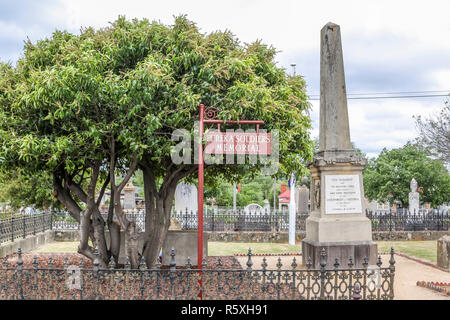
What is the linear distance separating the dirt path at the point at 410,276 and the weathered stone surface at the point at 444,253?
228 millimetres

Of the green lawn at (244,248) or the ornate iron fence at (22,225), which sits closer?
the ornate iron fence at (22,225)

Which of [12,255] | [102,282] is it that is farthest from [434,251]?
[12,255]

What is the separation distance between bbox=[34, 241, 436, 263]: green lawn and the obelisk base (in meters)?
4.39

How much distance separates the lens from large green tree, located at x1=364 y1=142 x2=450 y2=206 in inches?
1362

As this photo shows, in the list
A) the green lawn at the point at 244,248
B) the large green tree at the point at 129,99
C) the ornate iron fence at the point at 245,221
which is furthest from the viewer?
the ornate iron fence at the point at 245,221

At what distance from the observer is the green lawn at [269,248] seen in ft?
50.0

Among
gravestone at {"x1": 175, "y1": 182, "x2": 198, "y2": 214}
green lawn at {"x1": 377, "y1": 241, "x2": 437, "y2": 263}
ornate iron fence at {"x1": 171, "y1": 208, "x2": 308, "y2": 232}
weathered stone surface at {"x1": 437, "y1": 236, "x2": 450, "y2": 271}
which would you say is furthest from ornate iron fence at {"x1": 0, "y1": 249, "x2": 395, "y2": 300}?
gravestone at {"x1": 175, "y1": 182, "x2": 198, "y2": 214}

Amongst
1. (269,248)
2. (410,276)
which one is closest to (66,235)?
(269,248)

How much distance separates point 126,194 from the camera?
28422 mm

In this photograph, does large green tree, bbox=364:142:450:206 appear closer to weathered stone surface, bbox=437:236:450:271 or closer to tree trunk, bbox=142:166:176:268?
weathered stone surface, bbox=437:236:450:271

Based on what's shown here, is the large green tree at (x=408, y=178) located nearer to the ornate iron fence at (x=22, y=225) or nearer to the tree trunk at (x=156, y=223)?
the ornate iron fence at (x=22, y=225)

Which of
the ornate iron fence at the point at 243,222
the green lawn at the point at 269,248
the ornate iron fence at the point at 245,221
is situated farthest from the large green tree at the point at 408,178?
the ornate iron fence at the point at 243,222

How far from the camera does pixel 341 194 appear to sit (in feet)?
36.4

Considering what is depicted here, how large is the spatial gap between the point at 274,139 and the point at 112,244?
5321 mm
